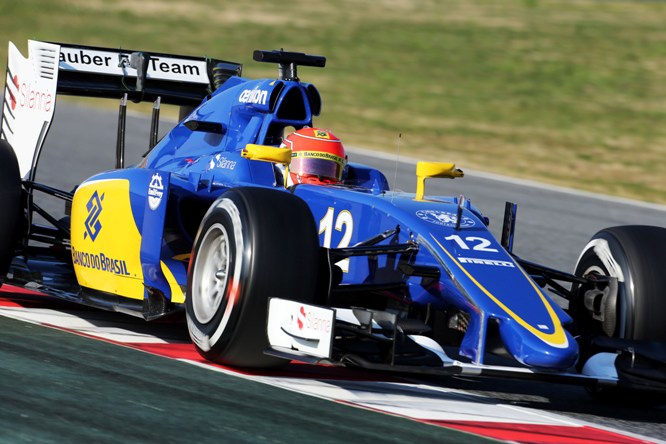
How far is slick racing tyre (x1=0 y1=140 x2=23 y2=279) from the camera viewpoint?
7.28 m

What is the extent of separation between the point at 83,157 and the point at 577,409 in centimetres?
1157

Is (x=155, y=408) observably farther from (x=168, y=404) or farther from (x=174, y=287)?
(x=174, y=287)

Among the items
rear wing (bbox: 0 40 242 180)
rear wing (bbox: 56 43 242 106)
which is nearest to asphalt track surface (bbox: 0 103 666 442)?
rear wing (bbox: 0 40 242 180)

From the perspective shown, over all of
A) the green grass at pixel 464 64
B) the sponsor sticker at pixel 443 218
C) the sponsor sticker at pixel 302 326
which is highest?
the green grass at pixel 464 64

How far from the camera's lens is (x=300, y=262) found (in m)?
5.73

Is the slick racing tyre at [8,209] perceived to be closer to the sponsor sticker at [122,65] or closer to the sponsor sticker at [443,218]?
the sponsor sticker at [122,65]

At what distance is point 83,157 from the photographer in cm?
1664

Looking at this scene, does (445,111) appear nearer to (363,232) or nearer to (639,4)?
(639,4)

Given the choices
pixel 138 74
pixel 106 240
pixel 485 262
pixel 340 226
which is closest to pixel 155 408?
pixel 485 262

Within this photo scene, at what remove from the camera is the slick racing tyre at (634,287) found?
21.1ft

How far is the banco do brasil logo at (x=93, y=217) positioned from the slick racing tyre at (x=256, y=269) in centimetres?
146

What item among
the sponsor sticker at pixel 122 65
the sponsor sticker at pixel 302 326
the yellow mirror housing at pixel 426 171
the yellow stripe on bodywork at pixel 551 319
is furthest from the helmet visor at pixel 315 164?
the sponsor sticker at pixel 122 65

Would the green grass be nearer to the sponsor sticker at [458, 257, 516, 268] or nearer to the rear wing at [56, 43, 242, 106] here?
the rear wing at [56, 43, 242, 106]

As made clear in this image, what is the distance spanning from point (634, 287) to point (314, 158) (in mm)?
1992
